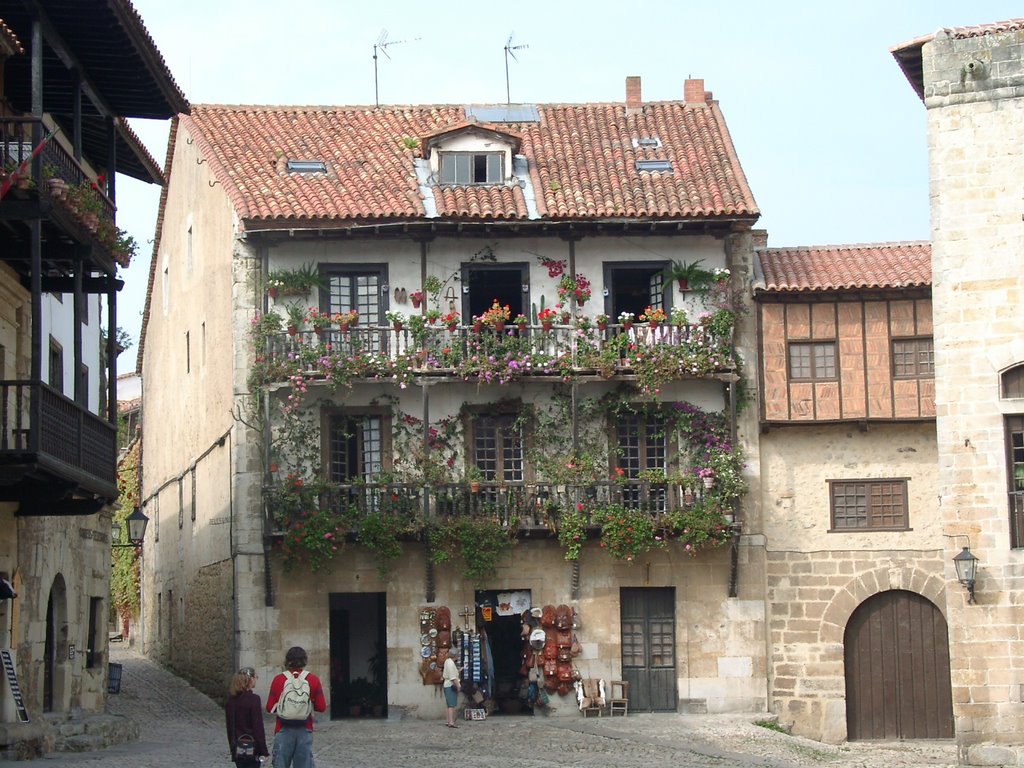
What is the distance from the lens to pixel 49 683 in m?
24.2

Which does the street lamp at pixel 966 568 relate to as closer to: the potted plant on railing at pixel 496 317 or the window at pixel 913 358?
the window at pixel 913 358

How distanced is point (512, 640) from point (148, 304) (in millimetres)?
14902

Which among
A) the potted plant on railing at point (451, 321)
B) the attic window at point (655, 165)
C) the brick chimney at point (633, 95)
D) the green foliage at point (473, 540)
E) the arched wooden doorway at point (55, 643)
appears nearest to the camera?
the arched wooden doorway at point (55, 643)

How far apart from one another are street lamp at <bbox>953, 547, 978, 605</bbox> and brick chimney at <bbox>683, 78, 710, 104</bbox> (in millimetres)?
11591

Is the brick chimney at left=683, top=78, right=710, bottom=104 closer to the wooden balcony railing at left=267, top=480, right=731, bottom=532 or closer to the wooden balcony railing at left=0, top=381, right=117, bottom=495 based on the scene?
the wooden balcony railing at left=267, top=480, right=731, bottom=532

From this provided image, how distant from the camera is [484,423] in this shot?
96.5ft

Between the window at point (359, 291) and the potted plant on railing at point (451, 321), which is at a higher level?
the window at point (359, 291)

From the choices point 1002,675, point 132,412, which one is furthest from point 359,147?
point 132,412

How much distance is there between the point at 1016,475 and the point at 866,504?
15.7 feet

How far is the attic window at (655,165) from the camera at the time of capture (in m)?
30.7

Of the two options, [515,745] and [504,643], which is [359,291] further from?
[515,745]

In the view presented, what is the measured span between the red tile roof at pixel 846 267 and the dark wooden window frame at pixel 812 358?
35.2 inches

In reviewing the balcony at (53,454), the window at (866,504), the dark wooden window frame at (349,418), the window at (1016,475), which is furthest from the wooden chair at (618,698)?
the balcony at (53,454)

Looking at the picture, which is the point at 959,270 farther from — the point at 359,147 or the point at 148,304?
the point at 148,304
